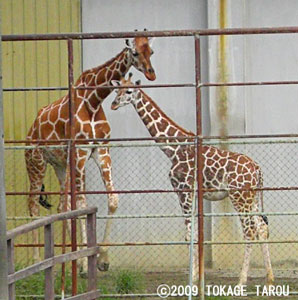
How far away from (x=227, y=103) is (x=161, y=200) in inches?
47.2

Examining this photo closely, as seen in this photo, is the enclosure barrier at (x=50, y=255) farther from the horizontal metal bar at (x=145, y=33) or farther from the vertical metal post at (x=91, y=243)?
the horizontal metal bar at (x=145, y=33)

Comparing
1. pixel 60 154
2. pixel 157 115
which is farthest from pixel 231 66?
pixel 60 154

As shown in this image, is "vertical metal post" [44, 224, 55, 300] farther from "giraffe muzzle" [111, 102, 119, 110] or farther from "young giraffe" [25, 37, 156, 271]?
"giraffe muzzle" [111, 102, 119, 110]

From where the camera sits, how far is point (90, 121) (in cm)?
1001

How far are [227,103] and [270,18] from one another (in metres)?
0.99

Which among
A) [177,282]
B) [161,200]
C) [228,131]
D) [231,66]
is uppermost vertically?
[231,66]

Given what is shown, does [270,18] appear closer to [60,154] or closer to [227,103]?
[227,103]

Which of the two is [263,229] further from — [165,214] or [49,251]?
[49,251]

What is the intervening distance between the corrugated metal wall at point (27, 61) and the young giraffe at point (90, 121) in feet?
2.06

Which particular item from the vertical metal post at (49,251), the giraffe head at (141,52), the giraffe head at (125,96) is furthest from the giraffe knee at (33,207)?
the vertical metal post at (49,251)

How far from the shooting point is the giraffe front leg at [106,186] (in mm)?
9922

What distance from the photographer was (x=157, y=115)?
1012 cm

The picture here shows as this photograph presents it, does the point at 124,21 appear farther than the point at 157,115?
Yes

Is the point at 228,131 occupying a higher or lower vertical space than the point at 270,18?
lower
